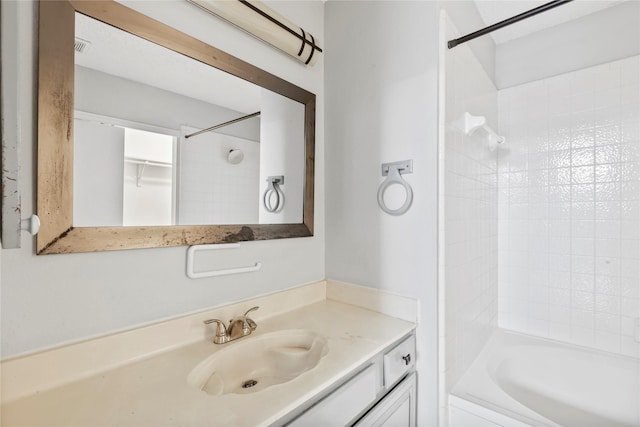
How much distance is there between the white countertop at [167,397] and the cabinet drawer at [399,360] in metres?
0.07

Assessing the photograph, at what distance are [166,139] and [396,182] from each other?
0.94m

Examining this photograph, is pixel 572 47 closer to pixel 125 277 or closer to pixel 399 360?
pixel 399 360

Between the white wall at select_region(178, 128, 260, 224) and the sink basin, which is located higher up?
the white wall at select_region(178, 128, 260, 224)

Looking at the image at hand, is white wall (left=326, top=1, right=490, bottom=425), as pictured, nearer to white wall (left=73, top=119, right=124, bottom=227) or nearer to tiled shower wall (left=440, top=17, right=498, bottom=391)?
tiled shower wall (left=440, top=17, right=498, bottom=391)

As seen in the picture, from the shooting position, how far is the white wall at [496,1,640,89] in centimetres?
162

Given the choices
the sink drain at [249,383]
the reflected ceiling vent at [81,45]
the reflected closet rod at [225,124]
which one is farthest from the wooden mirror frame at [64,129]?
the sink drain at [249,383]

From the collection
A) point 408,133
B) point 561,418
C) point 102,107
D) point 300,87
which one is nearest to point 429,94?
point 408,133

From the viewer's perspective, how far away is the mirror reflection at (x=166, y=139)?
0.85m

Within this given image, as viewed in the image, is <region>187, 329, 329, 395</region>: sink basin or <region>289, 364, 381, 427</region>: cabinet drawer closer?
<region>289, 364, 381, 427</region>: cabinet drawer

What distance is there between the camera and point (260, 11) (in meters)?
1.20

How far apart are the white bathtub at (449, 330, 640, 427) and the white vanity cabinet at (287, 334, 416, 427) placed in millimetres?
240

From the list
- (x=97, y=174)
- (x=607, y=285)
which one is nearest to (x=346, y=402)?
(x=97, y=174)

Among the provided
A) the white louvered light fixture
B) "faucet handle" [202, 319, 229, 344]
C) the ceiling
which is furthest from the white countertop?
the ceiling

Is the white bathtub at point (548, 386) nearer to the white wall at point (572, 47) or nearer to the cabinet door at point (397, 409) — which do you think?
the cabinet door at point (397, 409)
